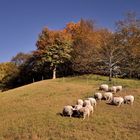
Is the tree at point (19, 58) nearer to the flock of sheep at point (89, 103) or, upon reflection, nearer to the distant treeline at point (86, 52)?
the distant treeline at point (86, 52)

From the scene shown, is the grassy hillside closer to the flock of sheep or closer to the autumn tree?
the flock of sheep

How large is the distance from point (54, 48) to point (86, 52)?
927 cm

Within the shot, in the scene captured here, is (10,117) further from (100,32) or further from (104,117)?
(100,32)

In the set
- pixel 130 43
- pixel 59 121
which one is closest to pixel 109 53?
pixel 130 43

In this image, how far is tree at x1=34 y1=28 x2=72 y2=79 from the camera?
80.8 metres

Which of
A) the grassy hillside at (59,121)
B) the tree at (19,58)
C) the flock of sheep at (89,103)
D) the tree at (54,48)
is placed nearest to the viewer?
the grassy hillside at (59,121)

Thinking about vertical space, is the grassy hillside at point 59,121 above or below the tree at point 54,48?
below

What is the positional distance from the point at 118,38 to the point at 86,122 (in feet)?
139

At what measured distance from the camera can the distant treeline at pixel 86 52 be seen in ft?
237

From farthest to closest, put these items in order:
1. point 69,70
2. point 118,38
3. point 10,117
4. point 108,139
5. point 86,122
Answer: point 69,70 → point 118,38 → point 10,117 → point 86,122 → point 108,139

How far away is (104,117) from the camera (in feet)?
113

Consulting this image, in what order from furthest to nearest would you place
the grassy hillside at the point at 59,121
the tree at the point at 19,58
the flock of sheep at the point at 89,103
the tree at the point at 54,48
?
the tree at the point at 19,58 → the tree at the point at 54,48 → the flock of sheep at the point at 89,103 → the grassy hillside at the point at 59,121

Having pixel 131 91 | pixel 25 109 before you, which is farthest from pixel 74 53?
pixel 25 109

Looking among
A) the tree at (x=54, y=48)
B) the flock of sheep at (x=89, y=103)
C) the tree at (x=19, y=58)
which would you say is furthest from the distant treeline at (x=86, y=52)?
the flock of sheep at (x=89, y=103)
